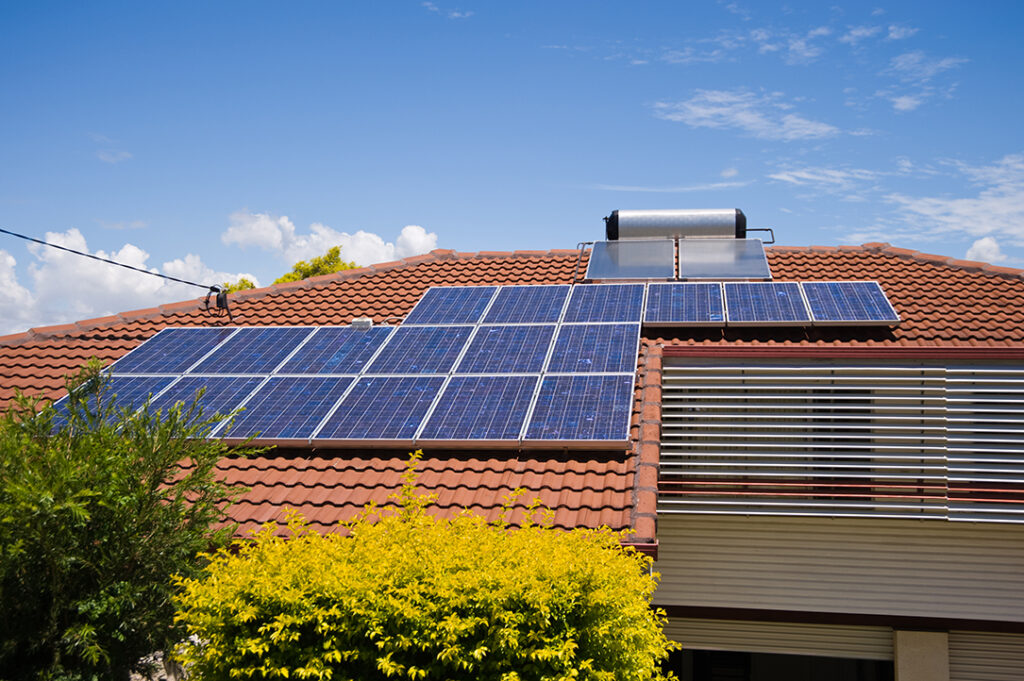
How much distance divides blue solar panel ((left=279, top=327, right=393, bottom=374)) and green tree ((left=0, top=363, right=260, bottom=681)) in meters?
3.84

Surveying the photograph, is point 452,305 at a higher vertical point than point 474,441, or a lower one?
higher

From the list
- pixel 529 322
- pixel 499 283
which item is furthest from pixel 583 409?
pixel 499 283

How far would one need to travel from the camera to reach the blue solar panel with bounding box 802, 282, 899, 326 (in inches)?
488

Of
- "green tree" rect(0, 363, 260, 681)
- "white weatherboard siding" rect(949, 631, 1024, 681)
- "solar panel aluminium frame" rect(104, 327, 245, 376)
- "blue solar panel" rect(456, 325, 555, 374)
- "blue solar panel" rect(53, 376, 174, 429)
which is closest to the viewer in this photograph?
"green tree" rect(0, 363, 260, 681)

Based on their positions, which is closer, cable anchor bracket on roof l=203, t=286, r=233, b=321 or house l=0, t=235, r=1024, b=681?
house l=0, t=235, r=1024, b=681

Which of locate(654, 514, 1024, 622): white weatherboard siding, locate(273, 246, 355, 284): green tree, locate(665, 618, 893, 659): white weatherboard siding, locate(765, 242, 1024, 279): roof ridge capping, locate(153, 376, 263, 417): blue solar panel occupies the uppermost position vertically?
locate(273, 246, 355, 284): green tree

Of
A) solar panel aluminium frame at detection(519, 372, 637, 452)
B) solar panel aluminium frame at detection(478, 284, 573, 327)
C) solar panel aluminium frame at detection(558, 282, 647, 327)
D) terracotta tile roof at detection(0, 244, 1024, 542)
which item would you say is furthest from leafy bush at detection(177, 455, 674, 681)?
solar panel aluminium frame at detection(478, 284, 573, 327)

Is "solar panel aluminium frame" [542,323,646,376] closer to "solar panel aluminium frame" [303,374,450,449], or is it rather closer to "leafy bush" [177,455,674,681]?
"solar panel aluminium frame" [303,374,450,449]

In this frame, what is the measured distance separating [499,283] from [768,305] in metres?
5.50

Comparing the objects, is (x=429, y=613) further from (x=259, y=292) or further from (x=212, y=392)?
(x=259, y=292)

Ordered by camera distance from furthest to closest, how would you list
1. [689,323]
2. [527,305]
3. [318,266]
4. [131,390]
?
[318,266] < [527,305] < [689,323] < [131,390]

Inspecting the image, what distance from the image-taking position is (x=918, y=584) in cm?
1080

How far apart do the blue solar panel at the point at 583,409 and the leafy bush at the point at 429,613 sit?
286 centimetres

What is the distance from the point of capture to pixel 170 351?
1277 cm
